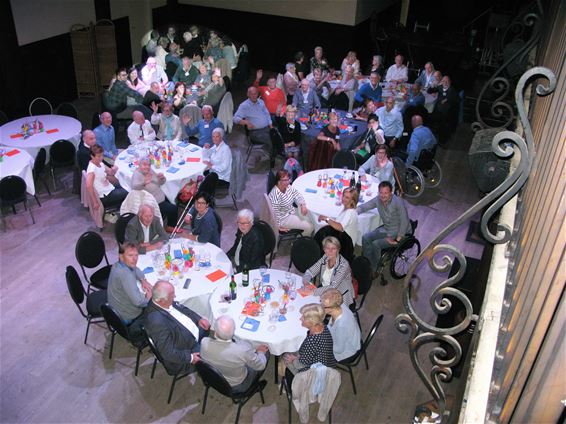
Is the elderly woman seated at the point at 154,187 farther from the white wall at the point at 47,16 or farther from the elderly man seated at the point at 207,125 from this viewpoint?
the white wall at the point at 47,16

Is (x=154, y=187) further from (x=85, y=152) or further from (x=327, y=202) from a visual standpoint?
(x=327, y=202)

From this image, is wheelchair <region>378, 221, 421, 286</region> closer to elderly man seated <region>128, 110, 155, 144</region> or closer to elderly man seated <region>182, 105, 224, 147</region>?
elderly man seated <region>182, 105, 224, 147</region>

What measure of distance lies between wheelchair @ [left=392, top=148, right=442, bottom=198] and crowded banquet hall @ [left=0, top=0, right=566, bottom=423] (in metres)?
0.05

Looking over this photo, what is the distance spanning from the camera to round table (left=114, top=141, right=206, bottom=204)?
8297mm

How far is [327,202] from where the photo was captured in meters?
7.76

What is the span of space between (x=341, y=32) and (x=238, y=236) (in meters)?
9.89

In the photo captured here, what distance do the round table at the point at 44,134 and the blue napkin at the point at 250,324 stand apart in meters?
5.39

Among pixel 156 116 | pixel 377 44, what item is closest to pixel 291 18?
pixel 377 44

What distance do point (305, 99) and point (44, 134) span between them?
188 inches

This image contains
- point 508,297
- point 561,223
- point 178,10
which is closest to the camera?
point 561,223

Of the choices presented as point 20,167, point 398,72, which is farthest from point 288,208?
point 398,72

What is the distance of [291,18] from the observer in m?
15.5

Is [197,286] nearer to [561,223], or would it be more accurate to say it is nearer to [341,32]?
[561,223]

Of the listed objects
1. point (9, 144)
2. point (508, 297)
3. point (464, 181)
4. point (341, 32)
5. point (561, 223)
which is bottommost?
point (464, 181)
